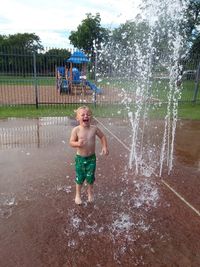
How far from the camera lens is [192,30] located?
97.0 ft

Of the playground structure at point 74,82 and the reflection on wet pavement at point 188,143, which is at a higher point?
the playground structure at point 74,82

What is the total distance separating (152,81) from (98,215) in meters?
17.6

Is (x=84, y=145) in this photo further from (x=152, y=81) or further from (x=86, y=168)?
(x=152, y=81)

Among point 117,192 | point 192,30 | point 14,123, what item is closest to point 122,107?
point 14,123

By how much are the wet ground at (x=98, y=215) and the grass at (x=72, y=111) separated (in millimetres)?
4493

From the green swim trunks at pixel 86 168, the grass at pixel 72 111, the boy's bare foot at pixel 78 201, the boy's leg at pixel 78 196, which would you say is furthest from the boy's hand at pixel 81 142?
the grass at pixel 72 111

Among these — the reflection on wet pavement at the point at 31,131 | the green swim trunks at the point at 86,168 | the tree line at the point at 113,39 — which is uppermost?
the tree line at the point at 113,39

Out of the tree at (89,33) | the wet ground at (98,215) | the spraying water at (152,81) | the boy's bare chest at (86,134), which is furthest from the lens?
the tree at (89,33)

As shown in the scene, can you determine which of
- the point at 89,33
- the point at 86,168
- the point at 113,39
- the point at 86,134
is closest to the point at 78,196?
the point at 86,168

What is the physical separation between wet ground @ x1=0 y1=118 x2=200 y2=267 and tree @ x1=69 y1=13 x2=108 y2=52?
44032mm

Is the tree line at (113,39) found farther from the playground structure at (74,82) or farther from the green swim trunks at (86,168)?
the green swim trunks at (86,168)

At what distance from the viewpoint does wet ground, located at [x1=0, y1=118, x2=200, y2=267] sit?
9.59 ft

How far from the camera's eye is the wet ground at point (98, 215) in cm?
292

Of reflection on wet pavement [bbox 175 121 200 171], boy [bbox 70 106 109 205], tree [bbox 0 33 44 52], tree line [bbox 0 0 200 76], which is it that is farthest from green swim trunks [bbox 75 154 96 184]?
tree [bbox 0 33 44 52]
